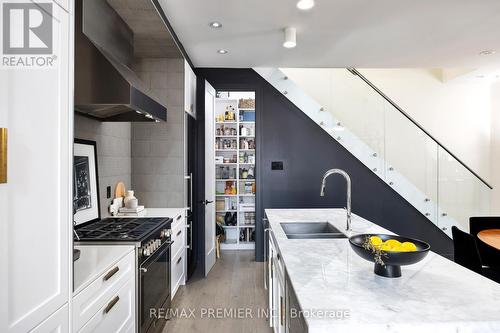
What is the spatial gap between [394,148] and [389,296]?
3.72 m

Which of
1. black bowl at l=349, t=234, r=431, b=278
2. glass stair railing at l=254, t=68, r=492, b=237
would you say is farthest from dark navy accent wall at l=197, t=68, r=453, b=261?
black bowl at l=349, t=234, r=431, b=278

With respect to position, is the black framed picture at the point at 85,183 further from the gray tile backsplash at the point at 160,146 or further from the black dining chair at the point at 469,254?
the black dining chair at the point at 469,254

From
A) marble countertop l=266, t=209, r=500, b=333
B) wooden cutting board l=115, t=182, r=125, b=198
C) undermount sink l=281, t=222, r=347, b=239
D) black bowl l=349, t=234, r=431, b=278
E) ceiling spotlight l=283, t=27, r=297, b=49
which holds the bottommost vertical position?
undermount sink l=281, t=222, r=347, b=239

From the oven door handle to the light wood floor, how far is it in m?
0.70

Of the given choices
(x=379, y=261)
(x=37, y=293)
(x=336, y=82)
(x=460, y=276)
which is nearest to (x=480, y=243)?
(x=460, y=276)

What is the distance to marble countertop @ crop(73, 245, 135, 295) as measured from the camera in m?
1.37

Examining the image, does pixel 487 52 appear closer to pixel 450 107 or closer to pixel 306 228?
pixel 450 107

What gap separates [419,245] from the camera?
1.41 m

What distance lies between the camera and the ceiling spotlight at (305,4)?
2429 mm

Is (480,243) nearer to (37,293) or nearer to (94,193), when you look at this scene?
(37,293)

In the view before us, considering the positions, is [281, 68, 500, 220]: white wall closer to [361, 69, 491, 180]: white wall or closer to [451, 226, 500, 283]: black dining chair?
[361, 69, 491, 180]: white wall

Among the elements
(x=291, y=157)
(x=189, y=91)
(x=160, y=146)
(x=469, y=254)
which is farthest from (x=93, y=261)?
(x=291, y=157)

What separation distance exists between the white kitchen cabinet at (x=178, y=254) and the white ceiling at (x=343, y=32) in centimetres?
196

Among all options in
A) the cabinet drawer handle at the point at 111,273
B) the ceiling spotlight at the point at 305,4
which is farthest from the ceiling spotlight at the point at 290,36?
the cabinet drawer handle at the point at 111,273
